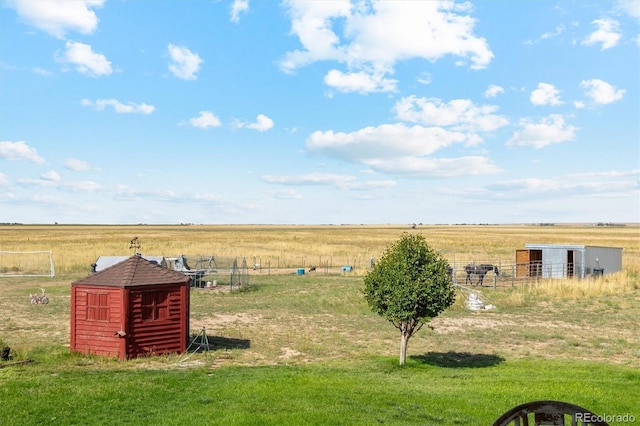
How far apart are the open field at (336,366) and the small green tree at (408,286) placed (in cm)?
167

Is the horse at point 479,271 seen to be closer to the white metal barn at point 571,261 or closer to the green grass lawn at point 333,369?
the white metal barn at point 571,261

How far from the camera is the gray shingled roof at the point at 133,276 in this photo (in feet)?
57.8

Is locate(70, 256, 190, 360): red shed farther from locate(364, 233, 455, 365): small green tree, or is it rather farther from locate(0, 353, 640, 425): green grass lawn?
locate(364, 233, 455, 365): small green tree

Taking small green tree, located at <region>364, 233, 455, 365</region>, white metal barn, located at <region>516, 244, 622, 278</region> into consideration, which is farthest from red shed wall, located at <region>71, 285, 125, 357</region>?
white metal barn, located at <region>516, 244, 622, 278</region>

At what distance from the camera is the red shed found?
17.5 m

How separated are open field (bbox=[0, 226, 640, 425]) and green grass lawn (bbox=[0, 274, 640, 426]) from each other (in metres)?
0.06

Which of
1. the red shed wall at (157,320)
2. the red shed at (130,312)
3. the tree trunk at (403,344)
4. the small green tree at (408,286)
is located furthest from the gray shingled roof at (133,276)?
the tree trunk at (403,344)

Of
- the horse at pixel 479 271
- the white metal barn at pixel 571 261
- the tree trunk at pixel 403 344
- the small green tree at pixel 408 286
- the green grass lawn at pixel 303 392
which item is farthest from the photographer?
the white metal barn at pixel 571 261

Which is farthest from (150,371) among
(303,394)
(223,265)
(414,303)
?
(223,265)

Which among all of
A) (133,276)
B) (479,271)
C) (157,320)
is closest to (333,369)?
(157,320)

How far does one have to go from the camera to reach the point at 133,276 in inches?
698

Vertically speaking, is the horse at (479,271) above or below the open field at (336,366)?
above

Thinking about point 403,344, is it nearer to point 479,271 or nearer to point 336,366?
point 336,366

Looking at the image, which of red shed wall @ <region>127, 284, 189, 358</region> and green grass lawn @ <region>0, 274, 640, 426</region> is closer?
green grass lawn @ <region>0, 274, 640, 426</region>
